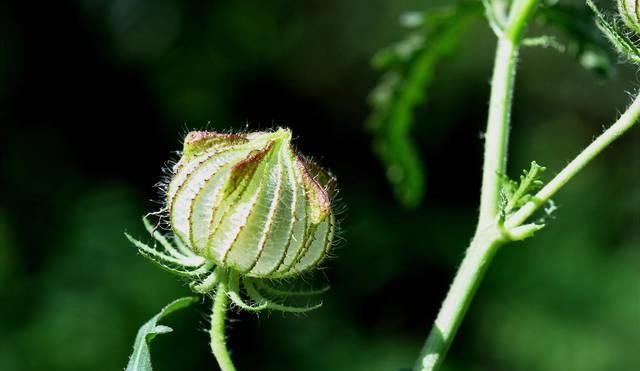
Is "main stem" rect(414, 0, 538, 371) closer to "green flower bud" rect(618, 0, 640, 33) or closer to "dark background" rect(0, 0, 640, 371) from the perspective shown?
"green flower bud" rect(618, 0, 640, 33)

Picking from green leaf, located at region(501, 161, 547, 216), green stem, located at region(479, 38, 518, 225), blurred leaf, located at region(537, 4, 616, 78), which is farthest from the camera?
blurred leaf, located at region(537, 4, 616, 78)

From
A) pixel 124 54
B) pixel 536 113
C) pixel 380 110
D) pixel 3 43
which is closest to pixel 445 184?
pixel 536 113

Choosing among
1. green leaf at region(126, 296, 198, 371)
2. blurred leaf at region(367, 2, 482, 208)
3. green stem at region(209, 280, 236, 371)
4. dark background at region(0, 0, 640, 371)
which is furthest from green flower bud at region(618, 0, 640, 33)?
dark background at region(0, 0, 640, 371)

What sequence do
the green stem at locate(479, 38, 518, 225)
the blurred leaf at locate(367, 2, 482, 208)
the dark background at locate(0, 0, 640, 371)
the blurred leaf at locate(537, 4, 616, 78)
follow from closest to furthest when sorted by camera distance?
the green stem at locate(479, 38, 518, 225)
the blurred leaf at locate(537, 4, 616, 78)
the blurred leaf at locate(367, 2, 482, 208)
the dark background at locate(0, 0, 640, 371)

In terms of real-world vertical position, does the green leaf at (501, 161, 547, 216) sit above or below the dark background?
below

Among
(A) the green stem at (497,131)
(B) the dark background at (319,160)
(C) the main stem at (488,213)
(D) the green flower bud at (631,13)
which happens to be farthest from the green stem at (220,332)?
(B) the dark background at (319,160)

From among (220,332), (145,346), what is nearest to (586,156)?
(220,332)
